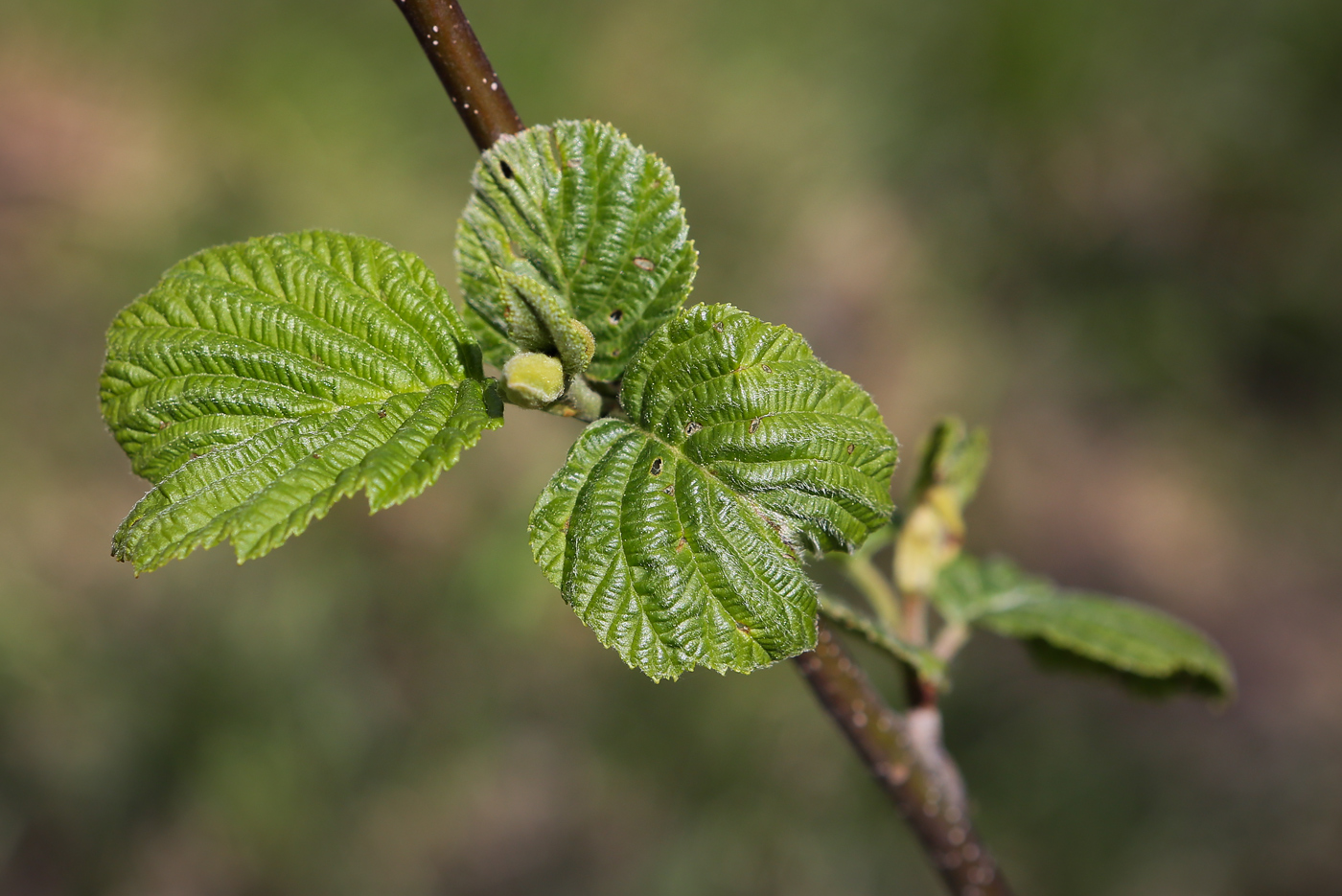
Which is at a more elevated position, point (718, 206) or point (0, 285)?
point (0, 285)

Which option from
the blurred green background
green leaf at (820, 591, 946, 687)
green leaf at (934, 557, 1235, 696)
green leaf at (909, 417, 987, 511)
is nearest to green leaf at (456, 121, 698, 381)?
green leaf at (820, 591, 946, 687)

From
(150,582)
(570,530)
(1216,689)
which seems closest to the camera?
(570,530)

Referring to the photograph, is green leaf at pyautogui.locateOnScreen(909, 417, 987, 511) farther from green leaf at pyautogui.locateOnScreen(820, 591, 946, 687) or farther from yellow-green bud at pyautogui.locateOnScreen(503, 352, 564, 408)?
yellow-green bud at pyautogui.locateOnScreen(503, 352, 564, 408)

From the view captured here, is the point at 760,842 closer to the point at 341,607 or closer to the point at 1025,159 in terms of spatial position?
the point at 341,607

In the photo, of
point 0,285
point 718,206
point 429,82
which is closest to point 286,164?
point 429,82

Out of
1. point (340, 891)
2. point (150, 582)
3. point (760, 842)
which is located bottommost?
point (760, 842)

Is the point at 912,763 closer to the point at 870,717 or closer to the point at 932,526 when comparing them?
the point at 870,717

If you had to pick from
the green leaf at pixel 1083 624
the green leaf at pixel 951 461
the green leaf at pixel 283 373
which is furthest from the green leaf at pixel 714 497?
the green leaf at pixel 1083 624

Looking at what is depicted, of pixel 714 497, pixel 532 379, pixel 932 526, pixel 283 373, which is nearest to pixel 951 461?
pixel 932 526
